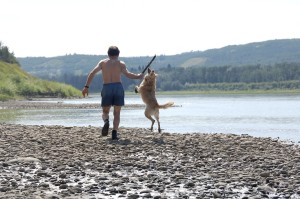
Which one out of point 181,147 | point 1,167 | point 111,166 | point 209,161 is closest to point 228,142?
point 181,147

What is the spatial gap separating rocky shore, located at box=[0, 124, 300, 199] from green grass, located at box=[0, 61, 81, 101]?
5488cm

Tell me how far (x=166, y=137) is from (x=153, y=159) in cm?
446

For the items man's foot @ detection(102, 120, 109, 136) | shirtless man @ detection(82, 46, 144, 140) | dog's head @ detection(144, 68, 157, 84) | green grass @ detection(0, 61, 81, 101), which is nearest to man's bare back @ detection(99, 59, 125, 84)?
shirtless man @ detection(82, 46, 144, 140)

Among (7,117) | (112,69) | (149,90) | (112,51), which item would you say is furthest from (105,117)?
(7,117)

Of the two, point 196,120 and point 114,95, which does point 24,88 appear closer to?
point 196,120

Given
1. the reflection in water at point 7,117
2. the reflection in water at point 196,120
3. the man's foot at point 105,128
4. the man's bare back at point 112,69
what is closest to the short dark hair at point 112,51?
the man's bare back at point 112,69

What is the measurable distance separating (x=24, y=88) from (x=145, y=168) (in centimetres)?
7337

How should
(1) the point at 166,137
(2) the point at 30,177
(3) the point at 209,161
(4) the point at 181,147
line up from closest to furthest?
(2) the point at 30,177, (3) the point at 209,161, (4) the point at 181,147, (1) the point at 166,137

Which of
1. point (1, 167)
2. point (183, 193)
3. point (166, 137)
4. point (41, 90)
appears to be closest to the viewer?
point (183, 193)

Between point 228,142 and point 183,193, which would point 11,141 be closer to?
point 228,142

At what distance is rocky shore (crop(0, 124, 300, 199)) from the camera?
9180mm

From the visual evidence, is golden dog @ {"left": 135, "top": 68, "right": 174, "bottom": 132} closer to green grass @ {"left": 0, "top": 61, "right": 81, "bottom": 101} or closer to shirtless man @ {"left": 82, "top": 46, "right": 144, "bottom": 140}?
shirtless man @ {"left": 82, "top": 46, "right": 144, "bottom": 140}

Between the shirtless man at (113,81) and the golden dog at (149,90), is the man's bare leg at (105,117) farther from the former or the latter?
the golden dog at (149,90)

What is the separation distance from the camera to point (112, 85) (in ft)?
52.4
